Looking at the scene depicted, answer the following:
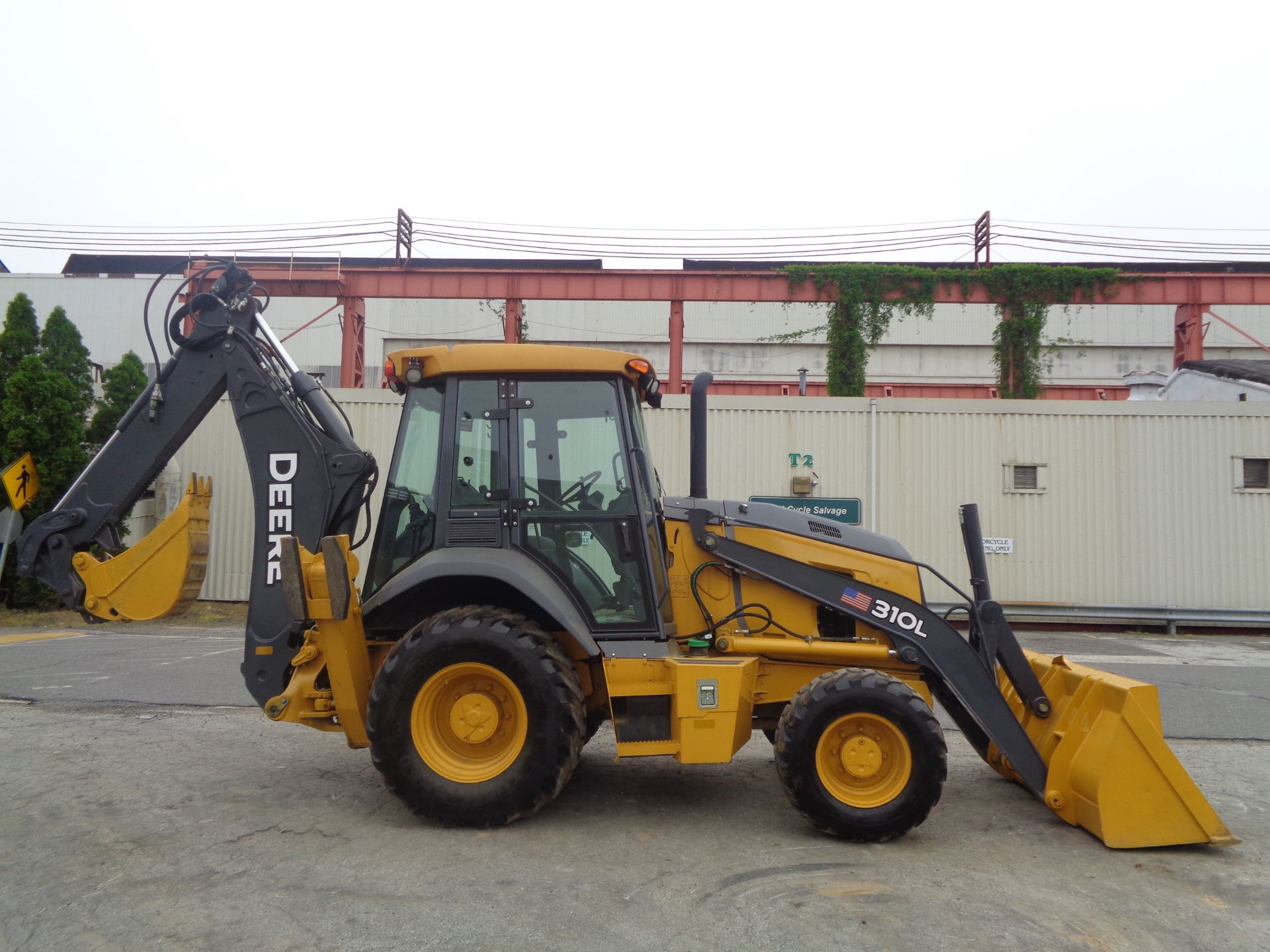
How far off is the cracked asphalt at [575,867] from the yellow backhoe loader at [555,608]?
11.4 inches

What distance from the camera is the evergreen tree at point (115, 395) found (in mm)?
14750

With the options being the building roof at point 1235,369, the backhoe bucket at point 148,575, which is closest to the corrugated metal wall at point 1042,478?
the building roof at point 1235,369

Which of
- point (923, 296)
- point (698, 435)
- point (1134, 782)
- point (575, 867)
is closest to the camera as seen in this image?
point (575, 867)

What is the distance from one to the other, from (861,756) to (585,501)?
1860mm

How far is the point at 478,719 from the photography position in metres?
4.52

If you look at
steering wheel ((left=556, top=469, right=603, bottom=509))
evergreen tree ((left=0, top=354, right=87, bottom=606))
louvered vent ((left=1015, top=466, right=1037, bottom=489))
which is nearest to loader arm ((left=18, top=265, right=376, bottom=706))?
steering wheel ((left=556, top=469, right=603, bottom=509))

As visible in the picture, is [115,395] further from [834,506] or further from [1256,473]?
[1256,473]

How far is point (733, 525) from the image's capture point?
5082mm

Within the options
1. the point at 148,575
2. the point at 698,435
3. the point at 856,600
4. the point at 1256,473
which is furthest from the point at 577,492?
the point at 1256,473

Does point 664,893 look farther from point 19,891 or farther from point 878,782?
point 19,891

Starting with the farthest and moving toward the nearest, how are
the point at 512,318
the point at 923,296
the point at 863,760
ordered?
the point at 923,296 → the point at 512,318 → the point at 863,760

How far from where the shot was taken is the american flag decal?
4.89 m

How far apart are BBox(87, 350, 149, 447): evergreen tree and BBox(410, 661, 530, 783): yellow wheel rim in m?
12.3

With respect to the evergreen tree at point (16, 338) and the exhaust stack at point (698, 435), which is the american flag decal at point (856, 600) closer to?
the exhaust stack at point (698, 435)
